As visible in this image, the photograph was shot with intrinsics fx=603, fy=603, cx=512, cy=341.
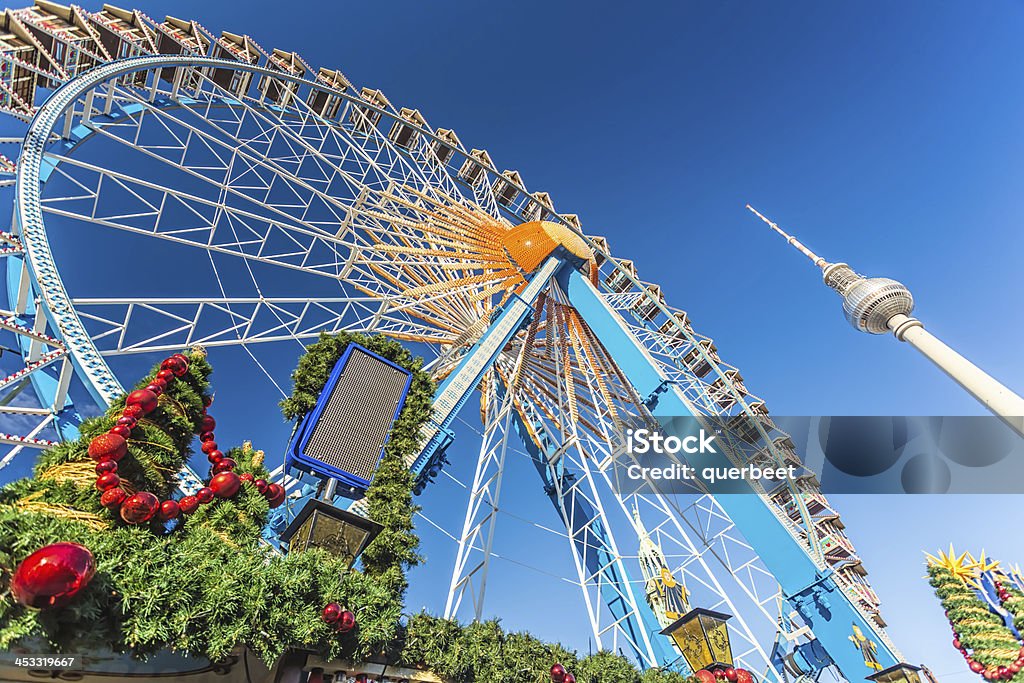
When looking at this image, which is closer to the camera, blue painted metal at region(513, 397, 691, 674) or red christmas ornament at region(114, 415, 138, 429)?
red christmas ornament at region(114, 415, 138, 429)

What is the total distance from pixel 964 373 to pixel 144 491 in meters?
19.7

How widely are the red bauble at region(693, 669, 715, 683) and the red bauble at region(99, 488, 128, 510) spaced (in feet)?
14.5

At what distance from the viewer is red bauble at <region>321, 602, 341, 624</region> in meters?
3.34

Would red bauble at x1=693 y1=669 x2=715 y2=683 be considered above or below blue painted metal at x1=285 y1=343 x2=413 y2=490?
below

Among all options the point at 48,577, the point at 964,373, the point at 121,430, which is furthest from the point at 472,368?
the point at 964,373

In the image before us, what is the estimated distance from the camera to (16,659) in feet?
8.84

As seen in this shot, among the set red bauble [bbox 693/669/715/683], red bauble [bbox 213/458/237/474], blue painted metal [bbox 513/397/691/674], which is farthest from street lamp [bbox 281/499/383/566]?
blue painted metal [bbox 513/397/691/674]

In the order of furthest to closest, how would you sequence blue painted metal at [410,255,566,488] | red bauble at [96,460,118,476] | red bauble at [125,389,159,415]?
blue painted metal at [410,255,566,488] < red bauble at [125,389,159,415] < red bauble at [96,460,118,476]

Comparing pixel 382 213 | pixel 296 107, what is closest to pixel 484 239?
pixel 382 213

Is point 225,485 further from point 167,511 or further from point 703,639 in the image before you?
point 703,639

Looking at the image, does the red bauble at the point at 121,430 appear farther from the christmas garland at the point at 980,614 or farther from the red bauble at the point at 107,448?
the christmas garland at the point at 980,614

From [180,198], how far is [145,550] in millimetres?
8318

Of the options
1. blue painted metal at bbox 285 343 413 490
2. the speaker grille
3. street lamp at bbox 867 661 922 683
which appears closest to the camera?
blue painted metal at bbox 285 343 413 490

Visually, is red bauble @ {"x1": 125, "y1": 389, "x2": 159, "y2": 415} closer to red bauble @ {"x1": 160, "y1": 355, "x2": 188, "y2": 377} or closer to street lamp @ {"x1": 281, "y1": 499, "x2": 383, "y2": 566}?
red bauble @ {"x1": 160, "y1": 355, "x2": 188, "y2": 377}
